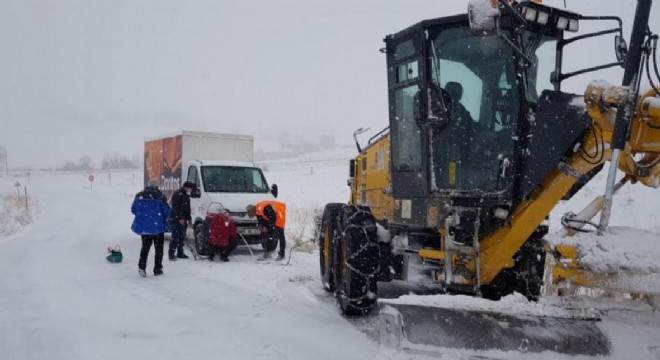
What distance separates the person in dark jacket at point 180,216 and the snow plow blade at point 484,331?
689 cm

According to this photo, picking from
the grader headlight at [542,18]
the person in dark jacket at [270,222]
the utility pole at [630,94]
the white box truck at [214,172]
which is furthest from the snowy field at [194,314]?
the grader headlight at [542,18]

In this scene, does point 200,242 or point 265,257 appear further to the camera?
point 200,242

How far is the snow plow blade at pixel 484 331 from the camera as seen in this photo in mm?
3336

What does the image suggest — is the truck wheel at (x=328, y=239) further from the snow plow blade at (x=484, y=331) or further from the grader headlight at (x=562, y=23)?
the grader headlight at (x=562, y=23)

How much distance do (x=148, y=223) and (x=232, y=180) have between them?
356cm

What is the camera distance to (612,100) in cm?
295

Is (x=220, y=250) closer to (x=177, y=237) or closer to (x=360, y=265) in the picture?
(x=177, y=237)

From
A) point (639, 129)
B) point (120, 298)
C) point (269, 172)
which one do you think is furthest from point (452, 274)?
point (269, 172)

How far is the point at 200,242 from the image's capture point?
10148mm

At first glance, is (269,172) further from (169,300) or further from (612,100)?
(612,100)

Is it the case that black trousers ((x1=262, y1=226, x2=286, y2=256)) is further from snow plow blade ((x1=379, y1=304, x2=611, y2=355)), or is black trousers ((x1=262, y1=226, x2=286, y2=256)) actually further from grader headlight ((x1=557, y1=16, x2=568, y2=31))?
grader headlight ((x1=557, y1=16, x2=568, y2=31))

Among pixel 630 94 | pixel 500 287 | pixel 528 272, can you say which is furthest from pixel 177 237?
pixel 630 94

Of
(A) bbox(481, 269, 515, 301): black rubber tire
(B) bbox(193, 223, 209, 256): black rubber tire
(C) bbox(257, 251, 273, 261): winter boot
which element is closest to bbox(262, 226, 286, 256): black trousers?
(C) bbox(257, 251, 273, 261): winter boot

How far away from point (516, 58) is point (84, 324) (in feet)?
16.4
